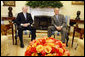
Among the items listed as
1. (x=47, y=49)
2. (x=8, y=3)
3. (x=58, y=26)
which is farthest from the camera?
(x=8, y=3)

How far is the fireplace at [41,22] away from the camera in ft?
18.8

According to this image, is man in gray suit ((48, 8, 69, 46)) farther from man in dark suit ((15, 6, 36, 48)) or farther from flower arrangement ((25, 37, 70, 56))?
flower arrangement ((25, 37, 70, 56))

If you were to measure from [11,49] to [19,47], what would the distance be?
0.27 metres

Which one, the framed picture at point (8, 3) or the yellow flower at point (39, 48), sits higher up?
the framed picture at point (8, 3)

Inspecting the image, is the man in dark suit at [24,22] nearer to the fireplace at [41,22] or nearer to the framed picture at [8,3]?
the fireplace at [41,22]

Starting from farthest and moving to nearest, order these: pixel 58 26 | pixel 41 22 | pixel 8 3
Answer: pixel 41 22 < pixel 8 3 < pixel 58 26

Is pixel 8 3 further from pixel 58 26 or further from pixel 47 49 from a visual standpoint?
pixel 47 49

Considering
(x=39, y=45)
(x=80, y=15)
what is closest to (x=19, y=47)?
(x=39, y=45)

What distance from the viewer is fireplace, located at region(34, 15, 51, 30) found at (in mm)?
5742

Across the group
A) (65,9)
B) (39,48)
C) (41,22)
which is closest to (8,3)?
(41,22)

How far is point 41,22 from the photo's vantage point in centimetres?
584

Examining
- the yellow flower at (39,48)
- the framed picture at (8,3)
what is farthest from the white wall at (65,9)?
the yellow flower at (39,48)

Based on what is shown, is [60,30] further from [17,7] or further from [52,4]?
[17,7]

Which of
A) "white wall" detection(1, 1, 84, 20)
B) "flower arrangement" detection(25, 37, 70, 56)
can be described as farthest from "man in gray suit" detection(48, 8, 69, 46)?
"flower arrangement" detection(25, 37, 70, 56)
